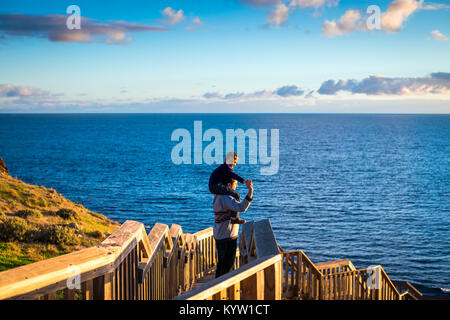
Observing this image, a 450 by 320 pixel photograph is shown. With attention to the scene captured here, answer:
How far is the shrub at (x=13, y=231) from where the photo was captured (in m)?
9.38

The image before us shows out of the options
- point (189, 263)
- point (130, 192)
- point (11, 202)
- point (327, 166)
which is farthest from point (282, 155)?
point (189, 263)

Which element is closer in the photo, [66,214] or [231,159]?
[231,159]

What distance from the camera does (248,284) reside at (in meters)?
2.90

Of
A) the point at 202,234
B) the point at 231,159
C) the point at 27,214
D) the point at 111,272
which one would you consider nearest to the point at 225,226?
the point at 231,159

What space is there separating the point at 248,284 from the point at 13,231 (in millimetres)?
8192

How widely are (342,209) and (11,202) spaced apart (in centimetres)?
3190

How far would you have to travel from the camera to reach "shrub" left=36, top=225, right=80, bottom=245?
997 cm

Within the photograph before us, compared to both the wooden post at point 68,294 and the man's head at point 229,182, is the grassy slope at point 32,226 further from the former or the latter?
the wooden post at point 68,294

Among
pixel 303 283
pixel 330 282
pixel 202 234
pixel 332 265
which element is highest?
pixel 202 234

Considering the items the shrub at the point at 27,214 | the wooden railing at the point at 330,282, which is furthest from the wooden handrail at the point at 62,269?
the shrub at the point at 27,214

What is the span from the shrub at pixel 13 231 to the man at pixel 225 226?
5.74m

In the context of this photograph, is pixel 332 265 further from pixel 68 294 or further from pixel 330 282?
pixel 68 294

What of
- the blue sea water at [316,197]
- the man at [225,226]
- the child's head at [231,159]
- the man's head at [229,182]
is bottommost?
the blue sea water at [316,197]

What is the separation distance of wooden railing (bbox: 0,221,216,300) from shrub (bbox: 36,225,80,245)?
5.13 metres
